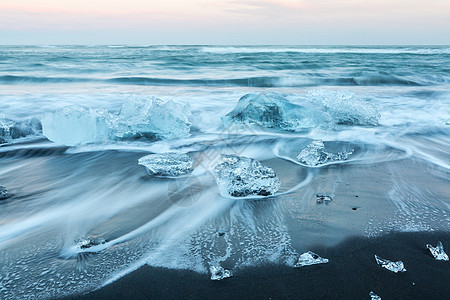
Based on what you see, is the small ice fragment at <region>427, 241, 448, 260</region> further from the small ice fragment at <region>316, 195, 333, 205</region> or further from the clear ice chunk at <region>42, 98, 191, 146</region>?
the clear ice chunk at <region>42, 98, 191, 146</region>

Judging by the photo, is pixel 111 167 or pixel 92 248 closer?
pixel 92 248

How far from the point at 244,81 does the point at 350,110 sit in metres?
6.23

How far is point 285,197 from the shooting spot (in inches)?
91.4

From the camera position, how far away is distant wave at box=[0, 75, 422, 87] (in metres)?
10.2

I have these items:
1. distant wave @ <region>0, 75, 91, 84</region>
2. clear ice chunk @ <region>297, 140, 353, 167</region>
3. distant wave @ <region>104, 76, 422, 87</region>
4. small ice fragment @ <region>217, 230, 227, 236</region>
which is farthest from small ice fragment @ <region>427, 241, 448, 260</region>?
distant wave @ <region>0, 75, 91, 84</region>

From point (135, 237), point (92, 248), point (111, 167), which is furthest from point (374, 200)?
point (111, 167)

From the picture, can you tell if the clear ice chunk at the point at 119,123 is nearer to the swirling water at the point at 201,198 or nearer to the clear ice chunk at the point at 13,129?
the swirling water at the point at 201,198

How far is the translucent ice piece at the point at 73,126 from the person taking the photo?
362 cm

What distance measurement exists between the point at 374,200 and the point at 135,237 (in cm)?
174

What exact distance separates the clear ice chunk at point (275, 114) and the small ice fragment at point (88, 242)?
10.5ft

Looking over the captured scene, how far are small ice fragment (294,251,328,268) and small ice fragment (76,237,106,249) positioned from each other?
112 centimetres

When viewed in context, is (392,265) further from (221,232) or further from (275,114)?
(275,114)

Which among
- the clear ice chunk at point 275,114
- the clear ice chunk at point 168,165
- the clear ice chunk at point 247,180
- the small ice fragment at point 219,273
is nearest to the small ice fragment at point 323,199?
the clear ice chunk at point 247,180

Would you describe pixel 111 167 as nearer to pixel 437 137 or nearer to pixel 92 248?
pixel 92 248
